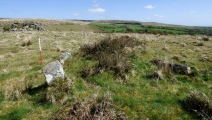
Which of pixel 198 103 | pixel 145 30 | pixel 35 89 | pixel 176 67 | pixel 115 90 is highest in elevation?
pixel 145 30

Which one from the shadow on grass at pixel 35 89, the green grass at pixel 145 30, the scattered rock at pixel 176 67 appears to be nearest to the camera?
the shadow on grass at pixel 35 89

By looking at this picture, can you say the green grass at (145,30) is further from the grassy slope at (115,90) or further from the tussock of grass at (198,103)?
the tussock of grass at (198,103)

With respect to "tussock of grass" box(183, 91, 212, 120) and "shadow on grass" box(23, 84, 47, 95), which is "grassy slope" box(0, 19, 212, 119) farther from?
"tussock of grass" box(183, 91, 212, 120)

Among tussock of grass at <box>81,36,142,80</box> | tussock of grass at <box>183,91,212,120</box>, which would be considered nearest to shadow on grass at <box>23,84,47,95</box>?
tussock of grass at <box>81,36,142,80</box>

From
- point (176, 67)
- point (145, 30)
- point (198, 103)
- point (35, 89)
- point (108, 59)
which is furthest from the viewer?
point (145, 30)

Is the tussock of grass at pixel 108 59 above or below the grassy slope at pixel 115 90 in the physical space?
above

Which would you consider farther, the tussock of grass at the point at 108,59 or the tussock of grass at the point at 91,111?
the tussock of grass at the point at 108,59

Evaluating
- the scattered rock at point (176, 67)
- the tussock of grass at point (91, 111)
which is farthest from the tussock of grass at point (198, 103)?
the scattered rock at point (176, 67)

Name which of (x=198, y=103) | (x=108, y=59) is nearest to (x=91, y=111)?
(x=198, y=103)

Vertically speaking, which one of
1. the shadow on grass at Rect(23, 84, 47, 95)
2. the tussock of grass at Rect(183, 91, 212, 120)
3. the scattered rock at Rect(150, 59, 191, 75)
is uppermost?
the scattered rock at Rect(150, 59, 191, 75)

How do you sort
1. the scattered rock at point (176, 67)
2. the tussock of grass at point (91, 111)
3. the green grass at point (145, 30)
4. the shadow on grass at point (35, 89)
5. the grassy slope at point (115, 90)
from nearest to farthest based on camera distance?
the tussock of grass at point (91, 111), the grassy slope at point (115, 90), the shadow on grass at point (35, 89), the scattered rock at point (176, 67), the green grass at point (145, 30)

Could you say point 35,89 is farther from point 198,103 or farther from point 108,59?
point 198,103

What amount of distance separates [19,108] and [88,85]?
365 centimetres

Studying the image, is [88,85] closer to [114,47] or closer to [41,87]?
[41,87]
